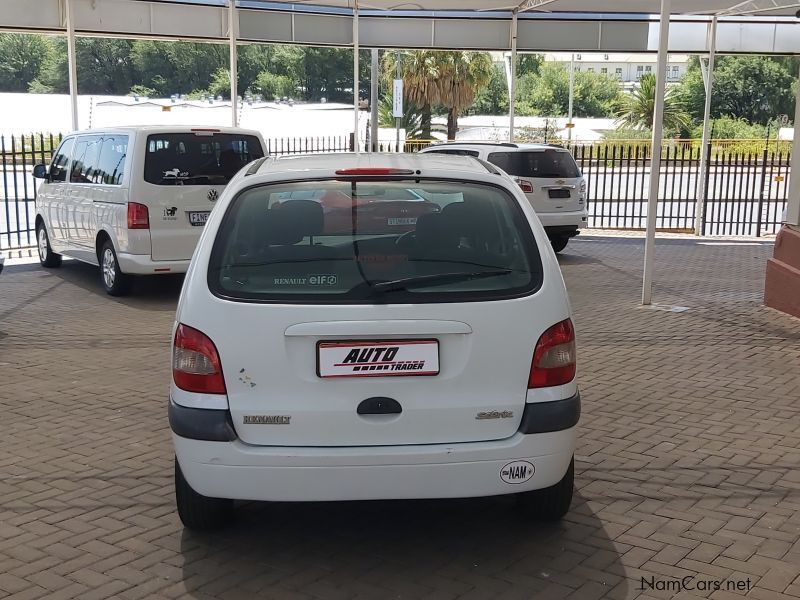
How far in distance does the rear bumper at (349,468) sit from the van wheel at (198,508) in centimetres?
39

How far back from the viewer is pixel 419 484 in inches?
147

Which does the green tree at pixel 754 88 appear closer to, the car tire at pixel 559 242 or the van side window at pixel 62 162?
the car tire at pixel 559 242

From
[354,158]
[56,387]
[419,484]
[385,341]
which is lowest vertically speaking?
[56,387]

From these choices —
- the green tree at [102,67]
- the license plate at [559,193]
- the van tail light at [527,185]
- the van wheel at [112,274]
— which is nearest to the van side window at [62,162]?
the van wheel at [112,274]

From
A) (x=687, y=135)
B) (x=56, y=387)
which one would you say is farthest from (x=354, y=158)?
(x=687, y=135)

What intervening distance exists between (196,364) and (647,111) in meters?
54.0

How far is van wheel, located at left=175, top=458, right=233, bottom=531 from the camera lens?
13.8ft

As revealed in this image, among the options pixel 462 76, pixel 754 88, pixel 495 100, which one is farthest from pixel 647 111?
pixel 495 100

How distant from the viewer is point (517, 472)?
12.5ft

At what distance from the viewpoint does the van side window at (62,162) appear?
11836 mm

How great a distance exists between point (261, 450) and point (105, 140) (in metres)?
8.06

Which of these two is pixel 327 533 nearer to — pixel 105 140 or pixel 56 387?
pixel 56 387

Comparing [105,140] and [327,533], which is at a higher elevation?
[105,140]

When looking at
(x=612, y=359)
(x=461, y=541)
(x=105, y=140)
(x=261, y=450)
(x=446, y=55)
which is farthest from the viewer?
(x=446, y=55)
